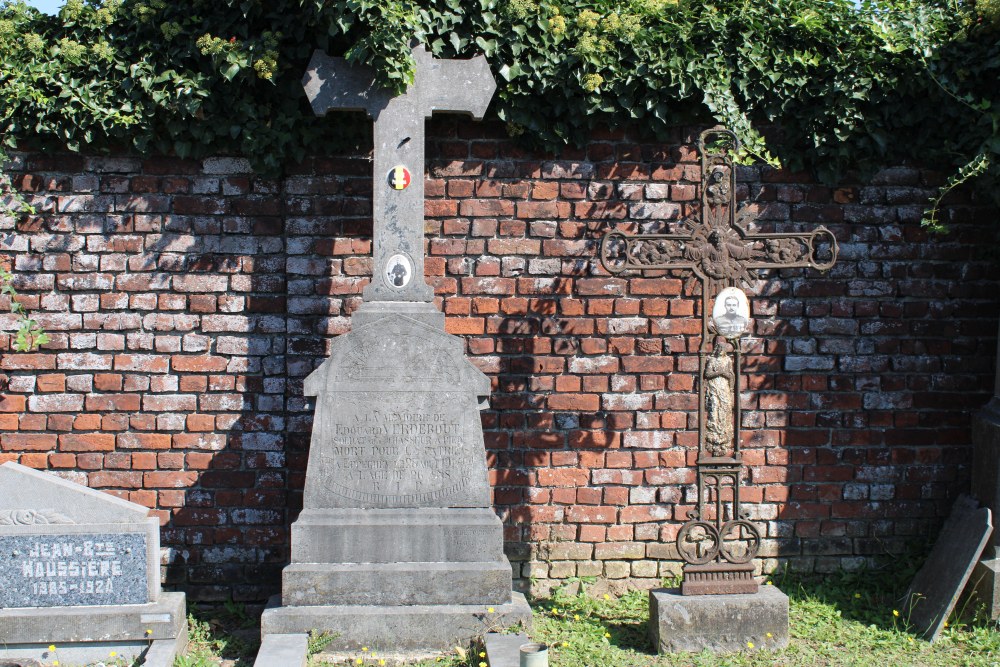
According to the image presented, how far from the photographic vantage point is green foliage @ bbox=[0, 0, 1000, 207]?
16.1 feet

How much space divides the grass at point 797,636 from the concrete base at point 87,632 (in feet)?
0.68

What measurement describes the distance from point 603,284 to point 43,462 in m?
3.21

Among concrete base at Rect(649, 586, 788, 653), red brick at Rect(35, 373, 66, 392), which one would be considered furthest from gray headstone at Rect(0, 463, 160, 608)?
concrete base at Rect(649, 586, 788, 653)

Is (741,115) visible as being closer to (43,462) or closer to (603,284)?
(603,284)

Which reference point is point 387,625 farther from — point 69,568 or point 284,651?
point 69,568

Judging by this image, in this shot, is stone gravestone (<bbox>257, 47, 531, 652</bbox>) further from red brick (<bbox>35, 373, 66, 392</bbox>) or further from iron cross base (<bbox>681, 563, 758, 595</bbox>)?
red brick (<bbox>35, 373, 66, 392</bbox>)

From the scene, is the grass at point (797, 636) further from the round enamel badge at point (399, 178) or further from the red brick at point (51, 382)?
the round enamel badge at point (399, 178)

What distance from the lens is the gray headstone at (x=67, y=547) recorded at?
173 inches

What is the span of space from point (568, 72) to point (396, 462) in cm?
223

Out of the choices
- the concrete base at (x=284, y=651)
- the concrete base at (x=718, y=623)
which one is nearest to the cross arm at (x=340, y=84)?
the concrete base at (x=284, y=651)

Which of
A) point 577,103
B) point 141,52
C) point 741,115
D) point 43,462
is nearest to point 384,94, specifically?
point 577,103

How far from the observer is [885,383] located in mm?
5402

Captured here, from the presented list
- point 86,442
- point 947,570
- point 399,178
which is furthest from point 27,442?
point 947,570

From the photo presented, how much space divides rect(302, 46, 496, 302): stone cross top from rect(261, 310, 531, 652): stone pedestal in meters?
0.18
